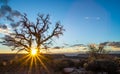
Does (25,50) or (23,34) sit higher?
(23,34)

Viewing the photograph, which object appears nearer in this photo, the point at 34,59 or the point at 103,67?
the point at 103,67

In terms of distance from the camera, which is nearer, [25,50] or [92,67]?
[92,67]

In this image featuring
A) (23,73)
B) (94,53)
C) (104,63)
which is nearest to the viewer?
(104,63)

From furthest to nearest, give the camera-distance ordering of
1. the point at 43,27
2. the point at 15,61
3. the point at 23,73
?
the point at 43,27, the point at 15,61, the point at 23,73

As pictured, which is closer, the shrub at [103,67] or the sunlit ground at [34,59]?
the shrub at [103,67]

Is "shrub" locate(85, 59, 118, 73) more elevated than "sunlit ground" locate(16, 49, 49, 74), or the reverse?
"sunlit ground" locate(16, 49, 49, 74)

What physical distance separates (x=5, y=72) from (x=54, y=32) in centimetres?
1293

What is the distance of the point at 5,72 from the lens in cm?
2628

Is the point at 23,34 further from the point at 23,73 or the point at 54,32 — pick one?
the point at 23,73

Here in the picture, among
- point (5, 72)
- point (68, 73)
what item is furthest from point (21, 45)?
point (68, 73)

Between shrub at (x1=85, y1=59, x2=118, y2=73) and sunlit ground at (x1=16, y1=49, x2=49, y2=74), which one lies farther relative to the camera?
sunlit ground at (x1=16, y1=49, x2=49, y2=74)

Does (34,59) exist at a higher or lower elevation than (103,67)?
higher

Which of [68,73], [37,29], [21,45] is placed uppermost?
[37,29]

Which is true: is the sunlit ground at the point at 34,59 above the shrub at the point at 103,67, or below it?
above
